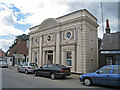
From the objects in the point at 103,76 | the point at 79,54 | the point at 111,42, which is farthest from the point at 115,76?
the point at 111,42

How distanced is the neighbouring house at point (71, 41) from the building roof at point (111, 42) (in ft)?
4.77

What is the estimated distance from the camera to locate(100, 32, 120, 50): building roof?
1423cm

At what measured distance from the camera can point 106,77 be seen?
725 centimetres

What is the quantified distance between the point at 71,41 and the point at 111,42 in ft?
17.6

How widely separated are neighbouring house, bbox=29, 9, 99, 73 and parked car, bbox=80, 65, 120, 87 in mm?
5338

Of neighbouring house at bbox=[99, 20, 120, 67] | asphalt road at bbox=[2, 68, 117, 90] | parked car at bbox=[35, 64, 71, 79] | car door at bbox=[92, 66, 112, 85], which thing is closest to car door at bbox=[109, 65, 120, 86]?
car door at bbox=[92, 66, 112, 85]

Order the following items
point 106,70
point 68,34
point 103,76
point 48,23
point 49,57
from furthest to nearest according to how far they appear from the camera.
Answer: point 48,23 → point 49,57 → point 68,34 → point 106,70 → point 103,76

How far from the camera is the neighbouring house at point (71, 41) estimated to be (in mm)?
13930

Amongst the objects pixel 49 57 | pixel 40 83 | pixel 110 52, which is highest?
pixel 110 52

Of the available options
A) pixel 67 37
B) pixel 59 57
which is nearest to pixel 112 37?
pixel 67 37

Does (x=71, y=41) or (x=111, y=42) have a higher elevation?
(x=71, y=41)

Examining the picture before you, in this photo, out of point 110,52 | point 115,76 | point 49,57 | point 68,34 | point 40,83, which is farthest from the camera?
point 49,57

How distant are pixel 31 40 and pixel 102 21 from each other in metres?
14.5

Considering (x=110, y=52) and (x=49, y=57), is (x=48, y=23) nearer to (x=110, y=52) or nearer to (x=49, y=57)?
(x=49, y=57)
